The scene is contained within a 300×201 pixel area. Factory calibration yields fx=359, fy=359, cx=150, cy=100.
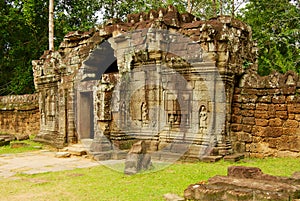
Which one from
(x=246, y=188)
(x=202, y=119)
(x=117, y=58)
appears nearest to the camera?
(x=246, y=188)

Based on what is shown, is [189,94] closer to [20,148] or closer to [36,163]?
[36,163]

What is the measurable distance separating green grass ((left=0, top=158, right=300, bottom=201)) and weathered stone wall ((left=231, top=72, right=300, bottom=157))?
40 centimetres

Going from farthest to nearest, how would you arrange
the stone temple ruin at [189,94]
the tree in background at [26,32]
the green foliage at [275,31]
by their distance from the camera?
1. the tree in background at [26,32]
2. the green foliage at [275,31]
3. the stone temple ruin at [189,94]

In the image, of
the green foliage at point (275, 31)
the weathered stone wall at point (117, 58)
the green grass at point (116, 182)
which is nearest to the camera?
the green grass at point (116, 182)

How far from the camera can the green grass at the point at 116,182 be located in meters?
5.87

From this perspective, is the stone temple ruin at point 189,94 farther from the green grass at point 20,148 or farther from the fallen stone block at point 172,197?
the fallen stone block at point 172,197

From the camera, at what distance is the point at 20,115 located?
16.5 metres

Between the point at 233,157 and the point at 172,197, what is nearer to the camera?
the point at 172,197

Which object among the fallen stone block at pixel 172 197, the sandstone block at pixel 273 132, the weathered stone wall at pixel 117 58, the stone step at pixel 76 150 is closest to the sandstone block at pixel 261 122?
the sandstone block at pixel 273 132

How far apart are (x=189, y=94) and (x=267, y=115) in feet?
6.45

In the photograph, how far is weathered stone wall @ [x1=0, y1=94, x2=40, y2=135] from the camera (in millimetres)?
15859

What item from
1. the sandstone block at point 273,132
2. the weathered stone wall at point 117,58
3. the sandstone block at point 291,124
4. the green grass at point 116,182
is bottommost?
the green grass at point 116,182

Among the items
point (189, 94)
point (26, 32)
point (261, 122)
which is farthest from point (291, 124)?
point (26, 32)

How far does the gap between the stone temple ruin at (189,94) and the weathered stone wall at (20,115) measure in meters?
5.35
